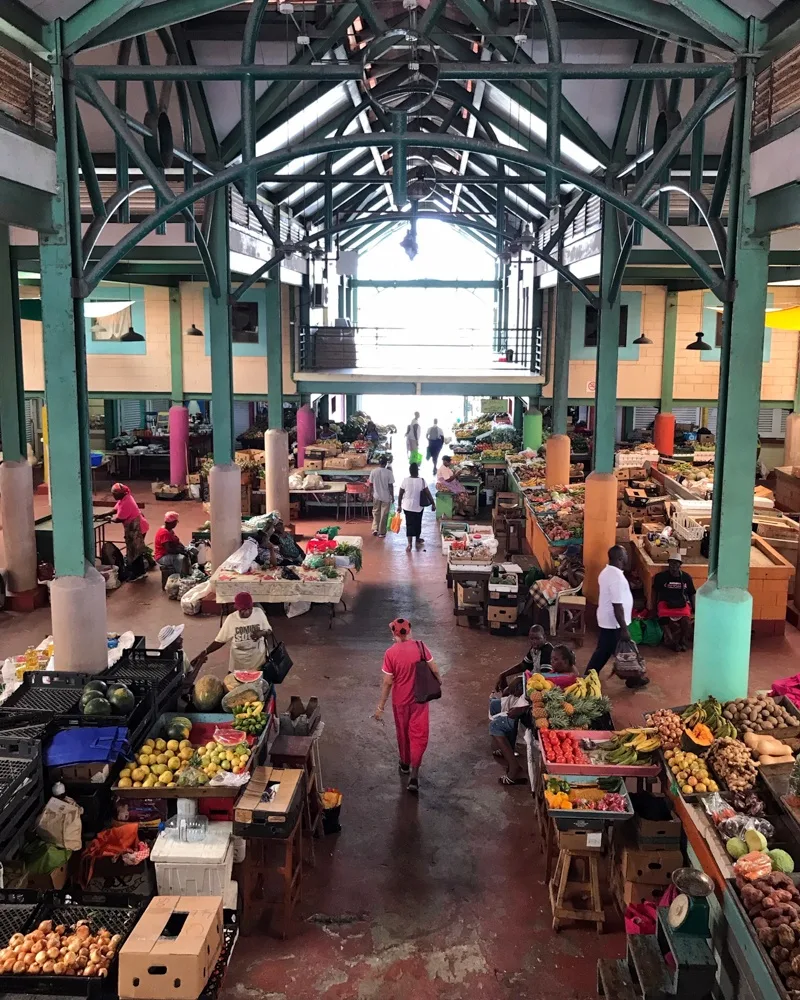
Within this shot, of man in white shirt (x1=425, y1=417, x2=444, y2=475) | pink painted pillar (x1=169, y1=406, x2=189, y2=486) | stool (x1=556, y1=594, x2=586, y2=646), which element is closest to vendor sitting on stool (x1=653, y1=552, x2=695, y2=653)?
stool (x1=556, y1=594, x2=586, y2=646)

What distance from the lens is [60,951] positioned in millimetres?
4508

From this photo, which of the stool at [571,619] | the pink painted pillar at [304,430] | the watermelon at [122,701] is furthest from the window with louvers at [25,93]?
the pink painted pillar at [304,430]

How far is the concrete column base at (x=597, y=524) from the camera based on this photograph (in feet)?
38.2

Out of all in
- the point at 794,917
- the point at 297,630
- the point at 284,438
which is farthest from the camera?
the point at 284,438

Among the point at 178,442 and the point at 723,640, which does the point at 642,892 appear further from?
the point at 178,442

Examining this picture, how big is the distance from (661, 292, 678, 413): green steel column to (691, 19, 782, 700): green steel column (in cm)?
1551

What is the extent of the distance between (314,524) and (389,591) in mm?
5459

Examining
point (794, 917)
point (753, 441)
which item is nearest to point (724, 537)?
point (753, 441)

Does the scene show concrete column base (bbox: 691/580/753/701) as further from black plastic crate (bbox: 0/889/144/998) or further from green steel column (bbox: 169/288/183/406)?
green steel column (bbox: 169/288/183/406)

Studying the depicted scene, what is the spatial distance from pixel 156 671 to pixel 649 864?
432 centimetres

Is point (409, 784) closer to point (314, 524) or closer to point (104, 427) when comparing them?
point (314, 524)

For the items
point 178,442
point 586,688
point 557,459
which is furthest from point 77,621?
point 178,442

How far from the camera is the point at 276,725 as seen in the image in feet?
23.9

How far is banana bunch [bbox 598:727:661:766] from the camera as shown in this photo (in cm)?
621
